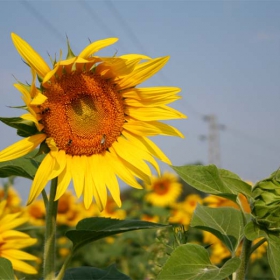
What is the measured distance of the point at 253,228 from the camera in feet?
4.77

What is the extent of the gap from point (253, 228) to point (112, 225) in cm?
38

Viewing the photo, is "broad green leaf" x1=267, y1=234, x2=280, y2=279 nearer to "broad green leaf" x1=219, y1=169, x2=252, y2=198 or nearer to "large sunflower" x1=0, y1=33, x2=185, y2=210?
"broad green leaf" x1=219, y1=169, x2=252, y2=198

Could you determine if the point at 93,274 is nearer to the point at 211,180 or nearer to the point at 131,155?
the point at 131,155

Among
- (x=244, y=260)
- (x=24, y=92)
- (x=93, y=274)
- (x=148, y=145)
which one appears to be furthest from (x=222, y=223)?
(x=24, y=92)

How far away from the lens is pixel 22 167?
1.72 m

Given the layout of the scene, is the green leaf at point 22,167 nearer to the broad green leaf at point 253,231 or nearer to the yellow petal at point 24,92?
the yellow petal at point 24,92

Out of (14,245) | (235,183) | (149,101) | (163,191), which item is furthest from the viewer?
(163,191)

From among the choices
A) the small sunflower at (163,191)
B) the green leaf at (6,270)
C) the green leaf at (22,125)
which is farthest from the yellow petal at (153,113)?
the small sunflower at (163,191)

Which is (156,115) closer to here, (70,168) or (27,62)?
(70,168)

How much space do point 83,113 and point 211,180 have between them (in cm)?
49

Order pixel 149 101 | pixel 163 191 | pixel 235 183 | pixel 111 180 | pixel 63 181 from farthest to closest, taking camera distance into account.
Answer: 1. pixel 163 191
2. pixel 149 101
3. pixel 111 180
4. pixel 63 181
5. pixel 235 183

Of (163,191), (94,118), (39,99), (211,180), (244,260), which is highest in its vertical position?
(39,99)

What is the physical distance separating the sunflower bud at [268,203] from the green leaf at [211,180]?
0.06 meters

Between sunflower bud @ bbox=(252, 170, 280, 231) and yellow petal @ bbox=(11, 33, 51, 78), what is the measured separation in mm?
649
